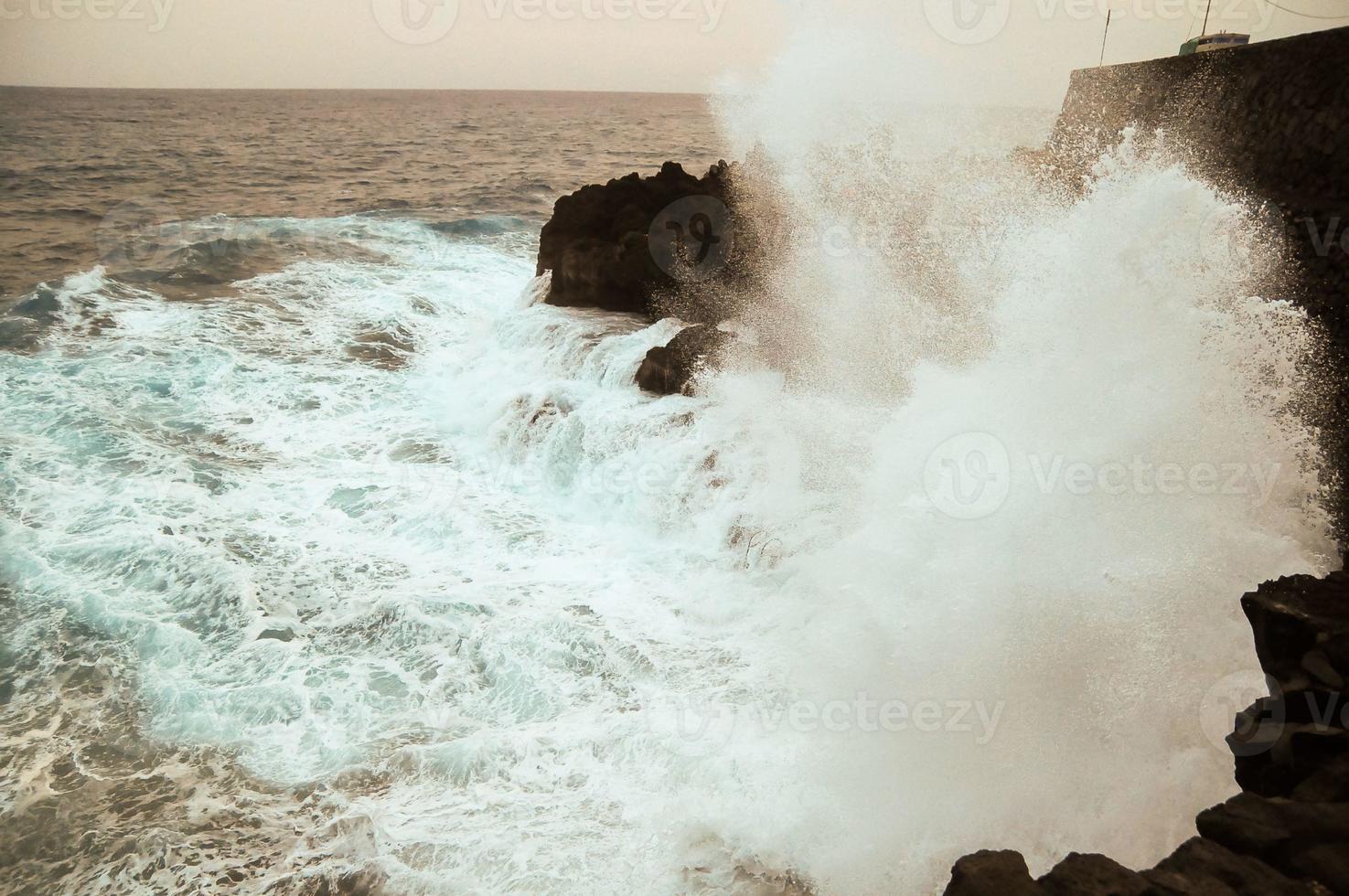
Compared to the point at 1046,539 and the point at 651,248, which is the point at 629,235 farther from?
the point at 1046,539

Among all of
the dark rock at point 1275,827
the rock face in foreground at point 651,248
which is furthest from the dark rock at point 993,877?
the rock face in foreground at point 651,248

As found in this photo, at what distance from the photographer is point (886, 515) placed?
5.32 m

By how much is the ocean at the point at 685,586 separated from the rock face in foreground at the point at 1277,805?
562 mm

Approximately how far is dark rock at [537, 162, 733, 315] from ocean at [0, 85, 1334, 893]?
988 mm

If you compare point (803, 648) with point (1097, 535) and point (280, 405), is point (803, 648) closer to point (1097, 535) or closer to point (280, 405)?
point (1097, 535)

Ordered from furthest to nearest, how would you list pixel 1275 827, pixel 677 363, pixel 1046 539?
1. pixel 677 363
2. pixel 1046 539
3. pixel 1275 827

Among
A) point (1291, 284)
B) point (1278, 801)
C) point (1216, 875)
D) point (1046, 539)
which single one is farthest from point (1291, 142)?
point (1216, 875)

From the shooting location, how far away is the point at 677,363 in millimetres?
7949

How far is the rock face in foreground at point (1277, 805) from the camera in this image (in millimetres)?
2520

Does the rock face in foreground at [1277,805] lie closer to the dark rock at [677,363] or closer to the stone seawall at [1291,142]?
the stone seawall at [1291,142]

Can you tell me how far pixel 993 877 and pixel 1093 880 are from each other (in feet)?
1.04

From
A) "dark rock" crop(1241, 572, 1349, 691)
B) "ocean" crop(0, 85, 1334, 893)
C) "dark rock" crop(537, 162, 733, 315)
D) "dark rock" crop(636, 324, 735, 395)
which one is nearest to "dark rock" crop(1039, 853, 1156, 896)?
"ocean" crop(0, 85, 1334, 893)

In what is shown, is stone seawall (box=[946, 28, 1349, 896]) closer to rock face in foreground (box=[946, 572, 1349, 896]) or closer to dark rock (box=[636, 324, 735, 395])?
rock face in foreground (box=[946, 572, 1349, 896])

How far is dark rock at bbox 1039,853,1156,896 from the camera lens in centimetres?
253
